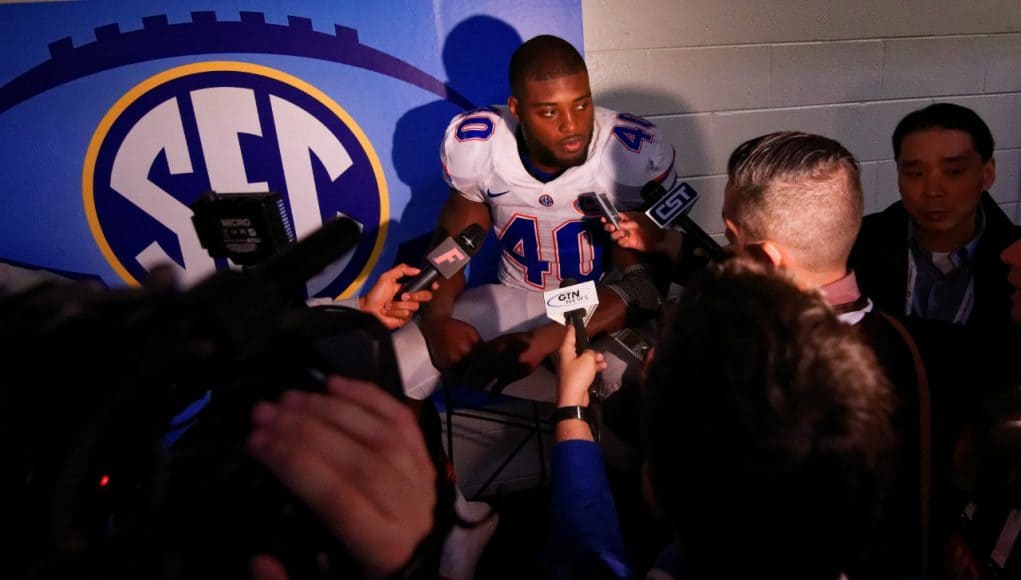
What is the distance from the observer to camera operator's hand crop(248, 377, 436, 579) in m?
0.35

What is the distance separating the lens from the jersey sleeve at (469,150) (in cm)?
195

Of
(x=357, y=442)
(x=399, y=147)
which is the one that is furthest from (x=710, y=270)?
(x=399, y=147)

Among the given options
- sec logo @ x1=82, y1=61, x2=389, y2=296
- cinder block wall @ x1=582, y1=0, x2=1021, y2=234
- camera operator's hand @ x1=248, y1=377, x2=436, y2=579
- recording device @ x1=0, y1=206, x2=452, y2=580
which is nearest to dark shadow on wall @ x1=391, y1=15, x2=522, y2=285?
sec logo @ x1=82, y1=61, x2=389, y2=296

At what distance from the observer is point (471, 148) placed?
1.95m

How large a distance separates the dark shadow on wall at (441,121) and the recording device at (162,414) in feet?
5.88

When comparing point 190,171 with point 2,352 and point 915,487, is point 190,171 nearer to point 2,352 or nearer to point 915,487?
point 2,352

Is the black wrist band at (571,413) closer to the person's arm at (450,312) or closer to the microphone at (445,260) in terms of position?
the microphone at (445,260)

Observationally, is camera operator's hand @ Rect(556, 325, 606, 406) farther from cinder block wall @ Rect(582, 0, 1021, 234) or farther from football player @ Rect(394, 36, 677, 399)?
cinder block wall @ Rect(582, 0, 1021, 234)

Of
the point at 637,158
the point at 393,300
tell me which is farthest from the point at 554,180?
the point at 393,300

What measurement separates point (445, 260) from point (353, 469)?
1.27m

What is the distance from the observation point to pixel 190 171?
212cm

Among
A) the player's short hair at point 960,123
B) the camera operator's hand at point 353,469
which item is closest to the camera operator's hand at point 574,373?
the camera operator's hand at point 353,469

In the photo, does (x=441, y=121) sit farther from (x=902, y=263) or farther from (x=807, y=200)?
(x=902, y=263)

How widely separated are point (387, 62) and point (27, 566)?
6.77 ft
